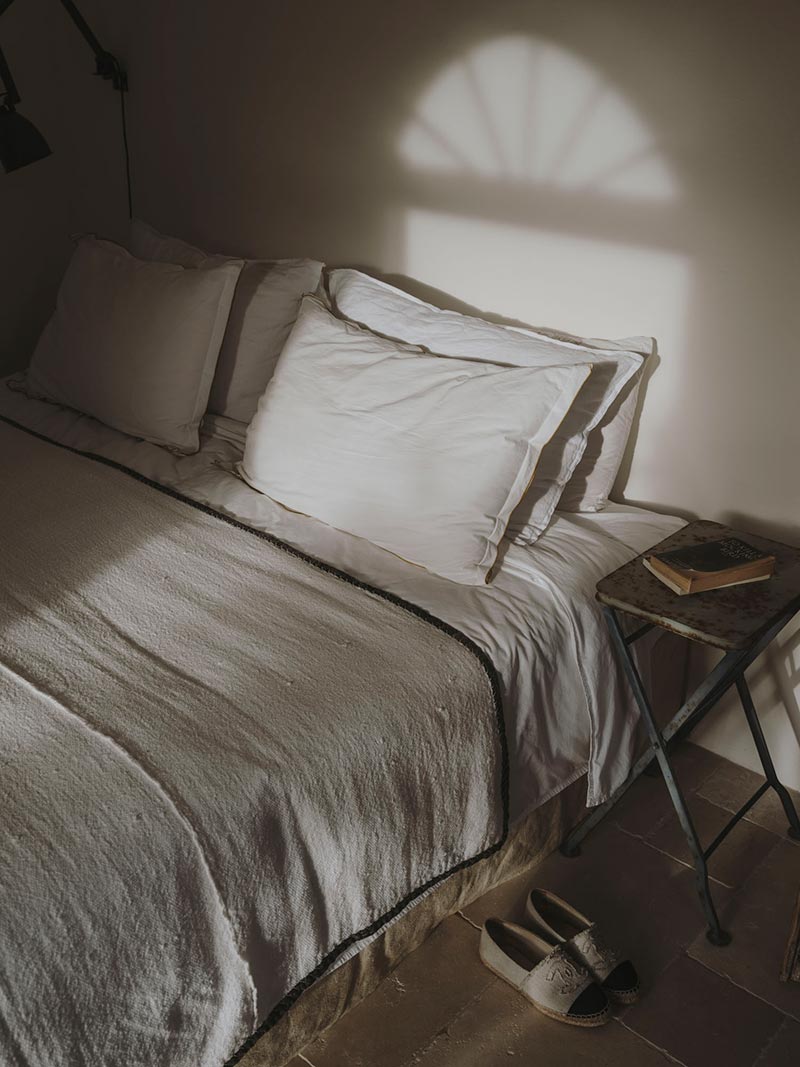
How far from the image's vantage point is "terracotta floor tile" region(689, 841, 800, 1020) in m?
1.68

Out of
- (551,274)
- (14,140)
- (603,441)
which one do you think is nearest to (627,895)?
(603,441)

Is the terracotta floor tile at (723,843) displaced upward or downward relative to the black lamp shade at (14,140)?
downward

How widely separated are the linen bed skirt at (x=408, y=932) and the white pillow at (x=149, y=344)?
1169mm

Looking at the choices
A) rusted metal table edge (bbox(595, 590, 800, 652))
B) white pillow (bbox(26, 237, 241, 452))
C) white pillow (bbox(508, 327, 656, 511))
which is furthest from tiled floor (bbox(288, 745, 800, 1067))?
white pillow (bbox(26, 237, 241, 452))

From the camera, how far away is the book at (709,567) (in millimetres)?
1668

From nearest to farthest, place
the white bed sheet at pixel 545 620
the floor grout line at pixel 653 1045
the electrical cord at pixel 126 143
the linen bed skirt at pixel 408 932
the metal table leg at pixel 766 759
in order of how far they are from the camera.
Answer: the linen bed skirt at pixel 408 932, the floor grout line at pixel 653 1045, the white bed sheet at pixel 545 620, the metal table leg at pixel 766 759, the electrical cord at pixel 126 143

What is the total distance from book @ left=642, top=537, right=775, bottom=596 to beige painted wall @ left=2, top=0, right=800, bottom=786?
277mm

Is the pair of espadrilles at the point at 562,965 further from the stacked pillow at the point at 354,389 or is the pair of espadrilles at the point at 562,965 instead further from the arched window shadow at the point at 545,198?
the arched window shadow at the point at 545,198

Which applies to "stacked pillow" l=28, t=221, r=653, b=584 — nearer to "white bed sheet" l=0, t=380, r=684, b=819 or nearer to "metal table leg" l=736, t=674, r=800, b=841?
"white bed sheet" l=0, t=380, r=684, b=819

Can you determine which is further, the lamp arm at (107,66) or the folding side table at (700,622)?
the lamp arm at (107,66)

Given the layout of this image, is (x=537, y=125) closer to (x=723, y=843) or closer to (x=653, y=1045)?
(x=723, y=843)

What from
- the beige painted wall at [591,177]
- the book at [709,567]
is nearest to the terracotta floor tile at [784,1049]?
the beige painted wall at [591,177]

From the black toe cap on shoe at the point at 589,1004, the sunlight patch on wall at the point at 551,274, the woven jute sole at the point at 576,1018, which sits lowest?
the woven jute sole at the point at 576,1018

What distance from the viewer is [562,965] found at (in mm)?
1613
